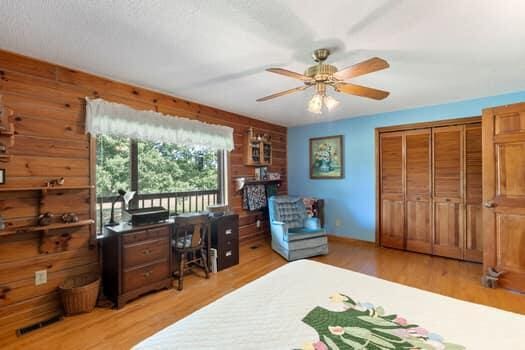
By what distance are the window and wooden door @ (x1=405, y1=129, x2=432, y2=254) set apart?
3008 mm

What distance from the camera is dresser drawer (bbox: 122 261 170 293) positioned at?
2.47m

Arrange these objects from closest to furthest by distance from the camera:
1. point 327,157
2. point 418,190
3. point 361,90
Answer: point 361,90 → point 418,190 → point 327,157

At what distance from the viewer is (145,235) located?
2.62 meters

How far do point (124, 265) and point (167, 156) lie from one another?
4.88 ft

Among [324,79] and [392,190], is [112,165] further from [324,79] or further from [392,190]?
[392,190]

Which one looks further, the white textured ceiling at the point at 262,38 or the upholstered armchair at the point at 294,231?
the upholstered armchair at the point at 294,231

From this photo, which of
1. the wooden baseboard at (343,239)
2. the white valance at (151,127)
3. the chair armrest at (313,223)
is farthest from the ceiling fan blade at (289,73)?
the wooden baseboard at (343,239)

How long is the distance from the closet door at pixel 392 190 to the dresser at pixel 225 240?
8.29 feet

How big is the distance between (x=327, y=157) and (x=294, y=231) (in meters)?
1.68

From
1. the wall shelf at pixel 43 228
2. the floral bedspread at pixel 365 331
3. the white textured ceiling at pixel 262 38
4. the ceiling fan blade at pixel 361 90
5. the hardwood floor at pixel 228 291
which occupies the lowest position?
the hardwood floor at pixel 228 291

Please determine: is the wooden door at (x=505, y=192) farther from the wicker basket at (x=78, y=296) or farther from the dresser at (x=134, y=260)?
the wicker basket at (x=78, y=296)

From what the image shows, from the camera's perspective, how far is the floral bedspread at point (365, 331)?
3.40 ft

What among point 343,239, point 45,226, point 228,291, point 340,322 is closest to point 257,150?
point 343,239

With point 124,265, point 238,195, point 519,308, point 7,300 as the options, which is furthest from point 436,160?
point 7,300
